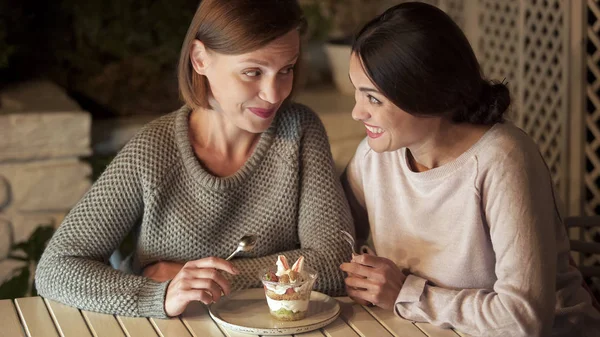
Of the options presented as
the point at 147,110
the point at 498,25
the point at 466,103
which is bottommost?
the point at 147,110

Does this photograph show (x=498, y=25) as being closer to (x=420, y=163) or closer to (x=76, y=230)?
(x=420, y=163)

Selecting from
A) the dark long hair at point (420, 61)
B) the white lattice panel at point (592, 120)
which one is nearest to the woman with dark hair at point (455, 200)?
the dark long hair at point (420, 61)

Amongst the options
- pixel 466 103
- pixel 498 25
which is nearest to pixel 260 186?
pixel 466 103

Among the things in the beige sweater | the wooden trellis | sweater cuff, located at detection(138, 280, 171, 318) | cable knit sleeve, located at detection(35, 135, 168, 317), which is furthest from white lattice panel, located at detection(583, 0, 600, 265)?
sweater cuff, located at detection(138, 280, 171, 318)

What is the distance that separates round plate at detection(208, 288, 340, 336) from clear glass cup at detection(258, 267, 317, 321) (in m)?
0.01

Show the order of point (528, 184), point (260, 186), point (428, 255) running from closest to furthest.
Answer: point (528, 184) → point (428, 255) → point (260, 186)

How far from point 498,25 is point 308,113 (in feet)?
5.56

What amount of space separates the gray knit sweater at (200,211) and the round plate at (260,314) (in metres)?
0.07

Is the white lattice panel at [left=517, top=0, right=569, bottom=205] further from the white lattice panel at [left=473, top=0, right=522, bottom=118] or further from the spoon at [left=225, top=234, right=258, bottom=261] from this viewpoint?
the spoon at [left=225, top=234, right=258, bottom=261]

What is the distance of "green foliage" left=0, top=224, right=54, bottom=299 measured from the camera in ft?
10.6

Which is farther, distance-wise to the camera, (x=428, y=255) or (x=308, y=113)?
(x=308, y=113)

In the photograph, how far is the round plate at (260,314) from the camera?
1611 mm

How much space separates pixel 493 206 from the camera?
1.65 m

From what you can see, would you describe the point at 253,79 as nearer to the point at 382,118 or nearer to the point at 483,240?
the point at 382,118
